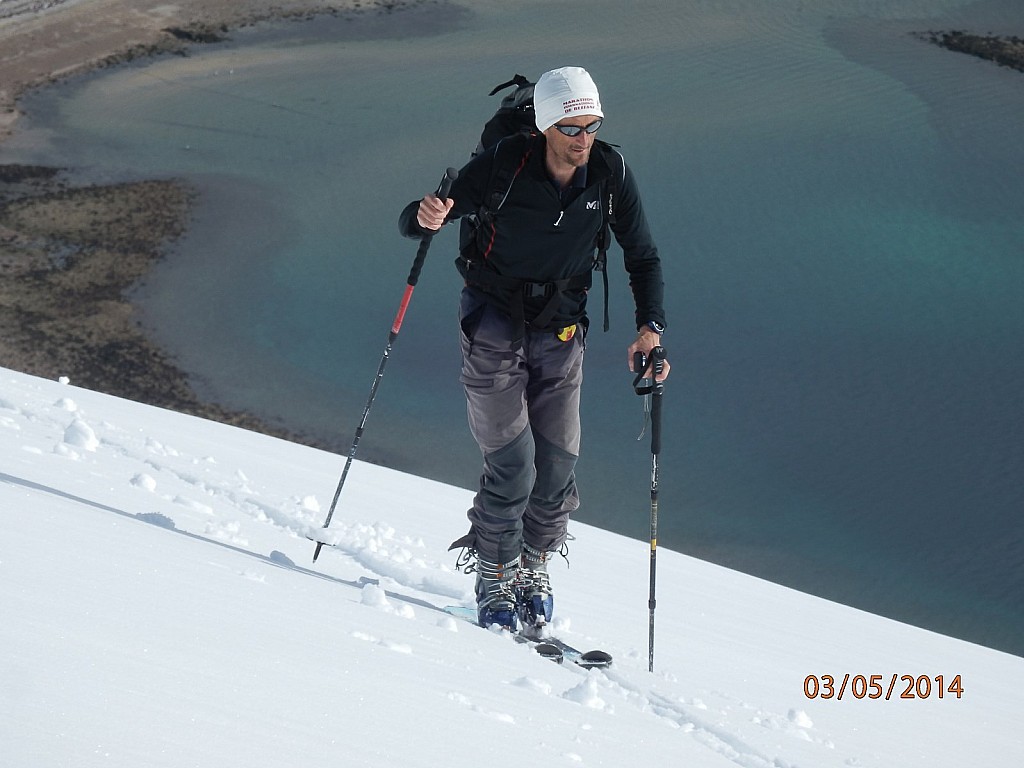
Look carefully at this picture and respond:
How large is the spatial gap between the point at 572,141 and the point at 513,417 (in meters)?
0.95

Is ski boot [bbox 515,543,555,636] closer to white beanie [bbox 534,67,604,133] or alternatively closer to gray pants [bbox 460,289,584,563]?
gray pants [bbox 460,289,584,563]

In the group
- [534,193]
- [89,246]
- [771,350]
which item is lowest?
[771,350]

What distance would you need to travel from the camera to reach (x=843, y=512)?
11219 mm

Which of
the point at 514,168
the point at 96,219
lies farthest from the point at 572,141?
the point at 96,219

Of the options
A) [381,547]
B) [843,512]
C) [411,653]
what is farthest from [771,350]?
[411,653]

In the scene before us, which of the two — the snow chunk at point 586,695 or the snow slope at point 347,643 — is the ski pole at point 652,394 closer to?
the snow slope at point 347,643

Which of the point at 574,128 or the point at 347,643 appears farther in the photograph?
the point at 574,128

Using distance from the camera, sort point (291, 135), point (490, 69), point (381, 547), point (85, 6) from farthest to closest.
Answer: point (85, 6)
point (490, 69)
point (291, 135)
point (381, 547)

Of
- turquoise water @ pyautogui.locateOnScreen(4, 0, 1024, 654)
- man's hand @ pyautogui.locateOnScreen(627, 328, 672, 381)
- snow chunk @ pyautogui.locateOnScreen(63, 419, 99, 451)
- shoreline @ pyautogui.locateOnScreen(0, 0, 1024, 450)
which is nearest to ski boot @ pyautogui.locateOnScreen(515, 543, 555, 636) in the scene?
Result: man's hand @ pyautogui.locateOnScreen(627, 328, 672, 381)

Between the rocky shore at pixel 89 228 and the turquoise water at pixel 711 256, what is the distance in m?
0.39

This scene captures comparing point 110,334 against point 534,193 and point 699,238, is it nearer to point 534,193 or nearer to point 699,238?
point 699,238

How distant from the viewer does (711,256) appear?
50.9 ft

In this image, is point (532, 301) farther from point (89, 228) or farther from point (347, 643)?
point (89, 228)

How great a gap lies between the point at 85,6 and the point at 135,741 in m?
23.2
